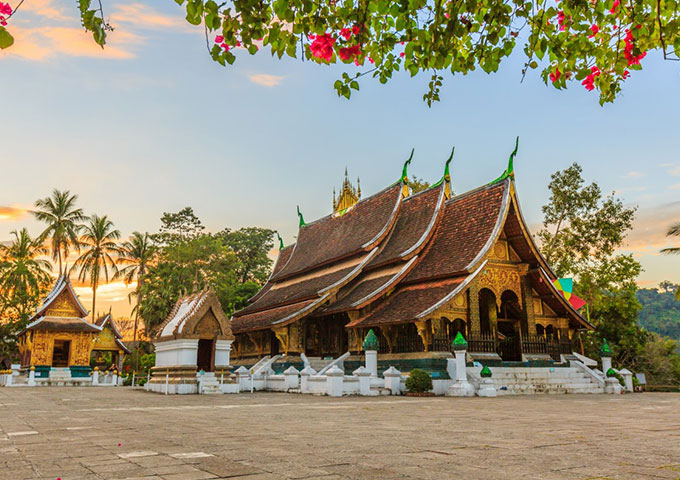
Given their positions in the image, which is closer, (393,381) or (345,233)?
(393,381)

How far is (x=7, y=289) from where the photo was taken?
1425 inches

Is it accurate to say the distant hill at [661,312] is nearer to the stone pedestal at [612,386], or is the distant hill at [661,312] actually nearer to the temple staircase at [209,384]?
the stone pedestal at [612,386]

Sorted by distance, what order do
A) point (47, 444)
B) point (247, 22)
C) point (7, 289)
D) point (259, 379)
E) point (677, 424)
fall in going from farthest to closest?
point (7, 289)
point (259, 379)
point (677, 424)
point (47, 444)
point (247, 22)

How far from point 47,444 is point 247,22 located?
12.4 feet

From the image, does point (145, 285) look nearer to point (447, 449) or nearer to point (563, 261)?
point (563, 261)

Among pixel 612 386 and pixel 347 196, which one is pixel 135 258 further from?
pixel 612 386

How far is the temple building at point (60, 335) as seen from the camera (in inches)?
1132

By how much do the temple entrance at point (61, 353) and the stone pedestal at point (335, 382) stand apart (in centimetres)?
2343

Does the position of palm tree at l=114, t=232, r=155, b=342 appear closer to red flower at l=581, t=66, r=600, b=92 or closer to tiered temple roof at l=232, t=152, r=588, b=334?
tiered temple roof at l=232, t=152, r=588, b=334

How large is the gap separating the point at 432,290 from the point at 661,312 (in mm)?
86589

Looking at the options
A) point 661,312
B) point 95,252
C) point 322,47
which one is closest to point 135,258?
point 95,252

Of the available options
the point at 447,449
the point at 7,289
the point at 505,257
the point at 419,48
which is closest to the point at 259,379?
the point at 505,257

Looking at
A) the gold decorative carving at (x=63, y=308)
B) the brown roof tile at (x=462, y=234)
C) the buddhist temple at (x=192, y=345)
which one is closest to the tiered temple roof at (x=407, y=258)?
the brown roof tile at (x=462, y=234)

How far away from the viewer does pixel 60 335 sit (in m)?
29.7
